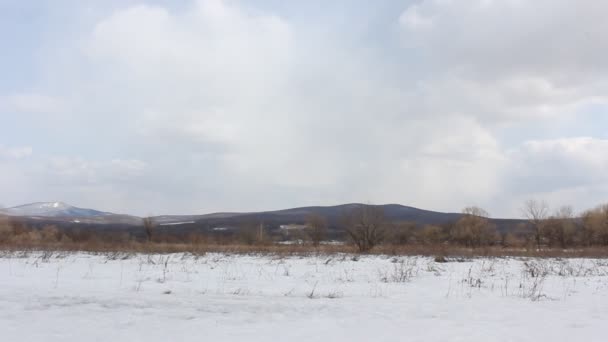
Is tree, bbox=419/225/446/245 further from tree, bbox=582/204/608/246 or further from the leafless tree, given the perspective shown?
the leafless tree

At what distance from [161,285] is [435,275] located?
26.3 ft

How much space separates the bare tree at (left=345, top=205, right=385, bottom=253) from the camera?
1393 inches

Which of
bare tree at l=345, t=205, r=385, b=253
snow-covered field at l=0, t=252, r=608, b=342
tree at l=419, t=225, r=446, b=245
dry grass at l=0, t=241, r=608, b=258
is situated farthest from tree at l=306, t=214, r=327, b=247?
snow-covered field at l=0, t=252, r=608, b=342

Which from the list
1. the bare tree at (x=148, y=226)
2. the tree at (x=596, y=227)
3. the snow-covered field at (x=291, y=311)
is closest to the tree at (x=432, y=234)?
the tree at (x=596, y=227)

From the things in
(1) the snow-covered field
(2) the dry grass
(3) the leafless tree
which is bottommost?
(2) the dry grass

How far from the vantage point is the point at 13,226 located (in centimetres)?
5941

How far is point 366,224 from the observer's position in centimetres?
3653

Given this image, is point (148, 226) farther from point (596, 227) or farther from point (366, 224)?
point (596, 227)

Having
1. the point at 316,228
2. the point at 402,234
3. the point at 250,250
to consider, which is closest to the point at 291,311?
the point at 250,250

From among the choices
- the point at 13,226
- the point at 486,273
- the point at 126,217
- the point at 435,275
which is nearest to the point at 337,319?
the point at 435,275

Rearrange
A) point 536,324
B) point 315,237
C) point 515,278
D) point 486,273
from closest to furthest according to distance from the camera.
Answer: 1. point 536,324
2. point 515,278
3. point 486,273
4. point 315,237

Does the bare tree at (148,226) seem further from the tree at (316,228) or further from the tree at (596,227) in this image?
the tree at (596,227)

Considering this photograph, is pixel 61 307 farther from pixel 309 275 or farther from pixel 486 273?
pixel 486 273

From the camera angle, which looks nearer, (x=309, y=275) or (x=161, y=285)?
(x=161, y=285)
